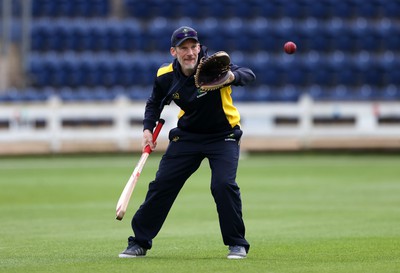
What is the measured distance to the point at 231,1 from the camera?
105ft

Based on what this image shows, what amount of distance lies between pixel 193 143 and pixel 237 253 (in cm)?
109

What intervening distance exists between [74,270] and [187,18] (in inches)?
954

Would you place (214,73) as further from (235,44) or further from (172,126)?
(235,44)

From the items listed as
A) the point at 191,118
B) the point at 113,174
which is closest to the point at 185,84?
the point at 191,118

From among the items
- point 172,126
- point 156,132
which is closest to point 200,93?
point 156,132

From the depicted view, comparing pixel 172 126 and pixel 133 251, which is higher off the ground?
pixel 133 251

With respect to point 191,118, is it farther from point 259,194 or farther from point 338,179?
point 338,179

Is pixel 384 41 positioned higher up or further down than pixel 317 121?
higher up

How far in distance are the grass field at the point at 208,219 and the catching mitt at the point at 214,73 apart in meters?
1.56

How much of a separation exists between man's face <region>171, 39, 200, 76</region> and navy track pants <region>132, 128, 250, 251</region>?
0.68 m

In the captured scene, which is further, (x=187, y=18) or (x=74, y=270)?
(x=187, y=18)

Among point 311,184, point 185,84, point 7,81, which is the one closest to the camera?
point 185,84

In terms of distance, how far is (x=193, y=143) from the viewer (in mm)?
9336

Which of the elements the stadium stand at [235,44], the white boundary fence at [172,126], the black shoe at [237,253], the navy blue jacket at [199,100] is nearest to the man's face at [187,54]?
the navy blue jacket at [199,100]
